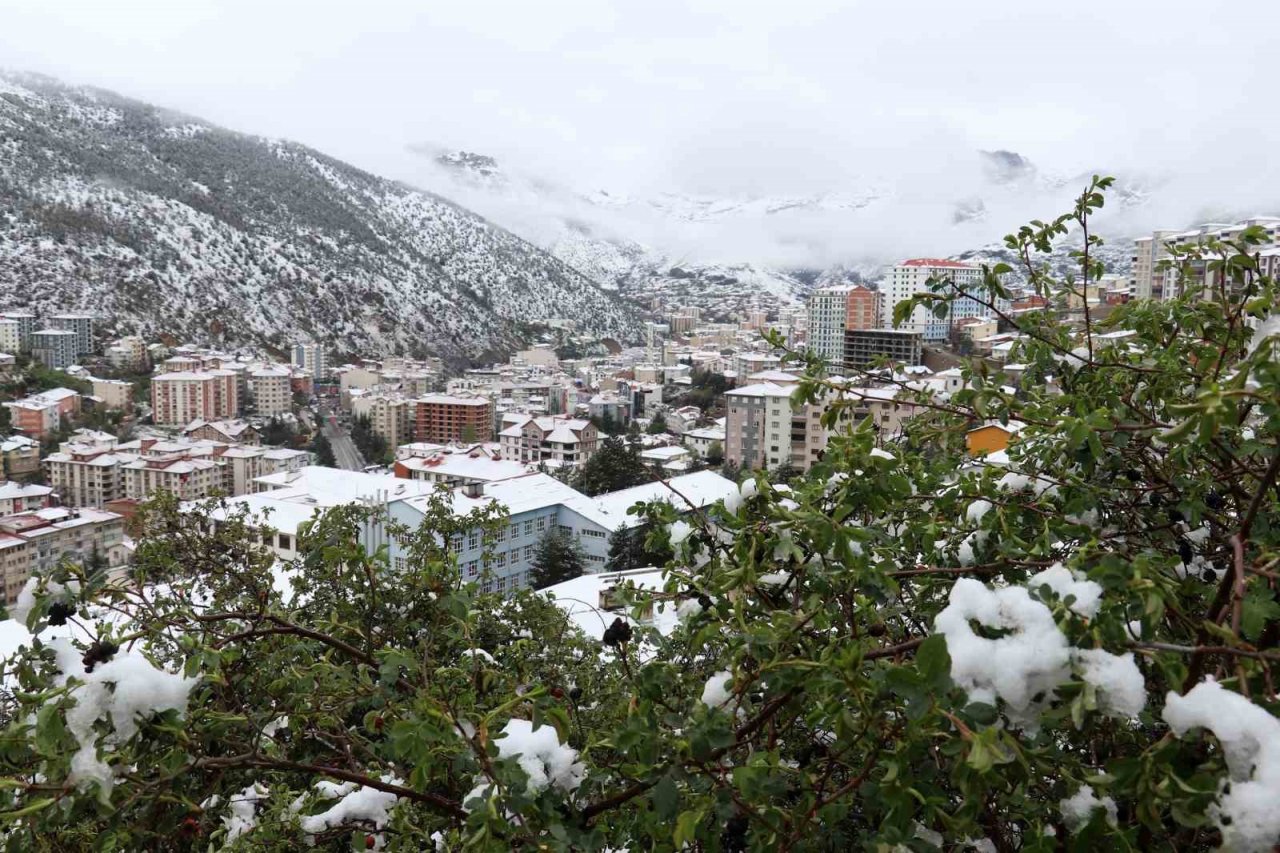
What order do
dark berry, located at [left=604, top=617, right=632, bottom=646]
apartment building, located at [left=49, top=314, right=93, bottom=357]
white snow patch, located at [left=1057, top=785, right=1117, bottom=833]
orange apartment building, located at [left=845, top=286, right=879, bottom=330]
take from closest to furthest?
1. white snow patch, located at [left=1057, top=785, right=1117, bottom=833]
2. dark berry, located at [left=604, top=617, right=632, bottom=646]
3. apartment building, located at [left=49, top=314, right=93, bottom=357]
4. orange apartment building, located at [left=845, top=286, right=879, bottom=330]

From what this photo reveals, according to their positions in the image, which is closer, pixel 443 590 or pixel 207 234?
pixel 443 590

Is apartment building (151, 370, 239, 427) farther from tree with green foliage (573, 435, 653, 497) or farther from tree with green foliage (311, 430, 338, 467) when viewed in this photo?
tree with green foliage (573, 435, 653, 497)

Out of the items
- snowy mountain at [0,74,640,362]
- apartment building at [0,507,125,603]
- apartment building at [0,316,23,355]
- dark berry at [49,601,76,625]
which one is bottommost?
apartment building at [0,507,125,603]

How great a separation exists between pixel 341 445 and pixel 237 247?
2983 cm

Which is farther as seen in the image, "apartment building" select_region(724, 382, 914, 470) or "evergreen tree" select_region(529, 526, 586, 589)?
"apartment building" select_region(724, 382, 914, 470)

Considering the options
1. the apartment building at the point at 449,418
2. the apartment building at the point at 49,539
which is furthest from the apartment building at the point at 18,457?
the apartment building at the point at 449,418

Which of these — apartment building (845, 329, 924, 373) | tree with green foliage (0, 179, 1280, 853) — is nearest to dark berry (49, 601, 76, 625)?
tree with green foliage (0, 179, 1280, 853)

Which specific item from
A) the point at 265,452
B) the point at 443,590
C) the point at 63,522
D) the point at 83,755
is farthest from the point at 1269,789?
the point at 265,452

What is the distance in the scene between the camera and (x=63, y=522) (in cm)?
2088

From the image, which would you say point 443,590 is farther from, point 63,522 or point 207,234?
point 207,234

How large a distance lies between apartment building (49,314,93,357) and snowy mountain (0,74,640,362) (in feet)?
9.66

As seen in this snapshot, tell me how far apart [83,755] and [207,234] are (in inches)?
2484

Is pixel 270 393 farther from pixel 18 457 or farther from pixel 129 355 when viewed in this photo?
pixel 18 457

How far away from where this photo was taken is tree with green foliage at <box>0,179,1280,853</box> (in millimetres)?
719
